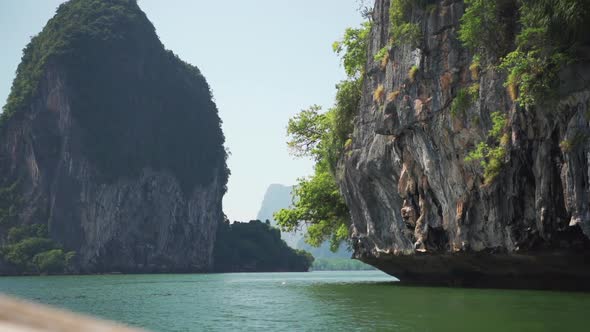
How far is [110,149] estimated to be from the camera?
123625 millimetres

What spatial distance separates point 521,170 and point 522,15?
5.37 m

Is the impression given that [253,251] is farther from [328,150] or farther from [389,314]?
[389,314]

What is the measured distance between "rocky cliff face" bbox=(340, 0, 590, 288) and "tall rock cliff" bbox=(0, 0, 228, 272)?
291ft

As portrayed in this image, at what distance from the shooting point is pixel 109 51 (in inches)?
5098

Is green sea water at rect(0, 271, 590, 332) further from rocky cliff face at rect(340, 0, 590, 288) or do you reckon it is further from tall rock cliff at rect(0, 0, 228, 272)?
tall rock cliff at rect(0, 0, 228, 272)

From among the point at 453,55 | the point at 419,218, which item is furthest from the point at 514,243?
the point at 453,55

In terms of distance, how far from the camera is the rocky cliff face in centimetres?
2038

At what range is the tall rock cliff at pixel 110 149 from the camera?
4498 inches

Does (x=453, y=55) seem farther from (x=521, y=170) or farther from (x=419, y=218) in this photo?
(x=419, y=218)

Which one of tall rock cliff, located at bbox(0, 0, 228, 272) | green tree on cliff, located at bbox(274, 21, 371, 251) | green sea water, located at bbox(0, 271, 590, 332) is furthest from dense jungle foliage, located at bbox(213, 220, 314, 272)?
green sea water, located at bbox(0, 271, 590, 332)

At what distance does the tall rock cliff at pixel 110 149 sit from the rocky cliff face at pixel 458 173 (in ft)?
291

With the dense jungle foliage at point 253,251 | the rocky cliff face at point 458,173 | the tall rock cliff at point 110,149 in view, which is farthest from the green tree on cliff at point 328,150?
the dense jungle foliage at point 253,251

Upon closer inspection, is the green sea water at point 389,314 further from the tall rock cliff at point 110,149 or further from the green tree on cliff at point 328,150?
the tall rock cliff at point 110,149

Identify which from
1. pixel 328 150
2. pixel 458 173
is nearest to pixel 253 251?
pixel 328 150
